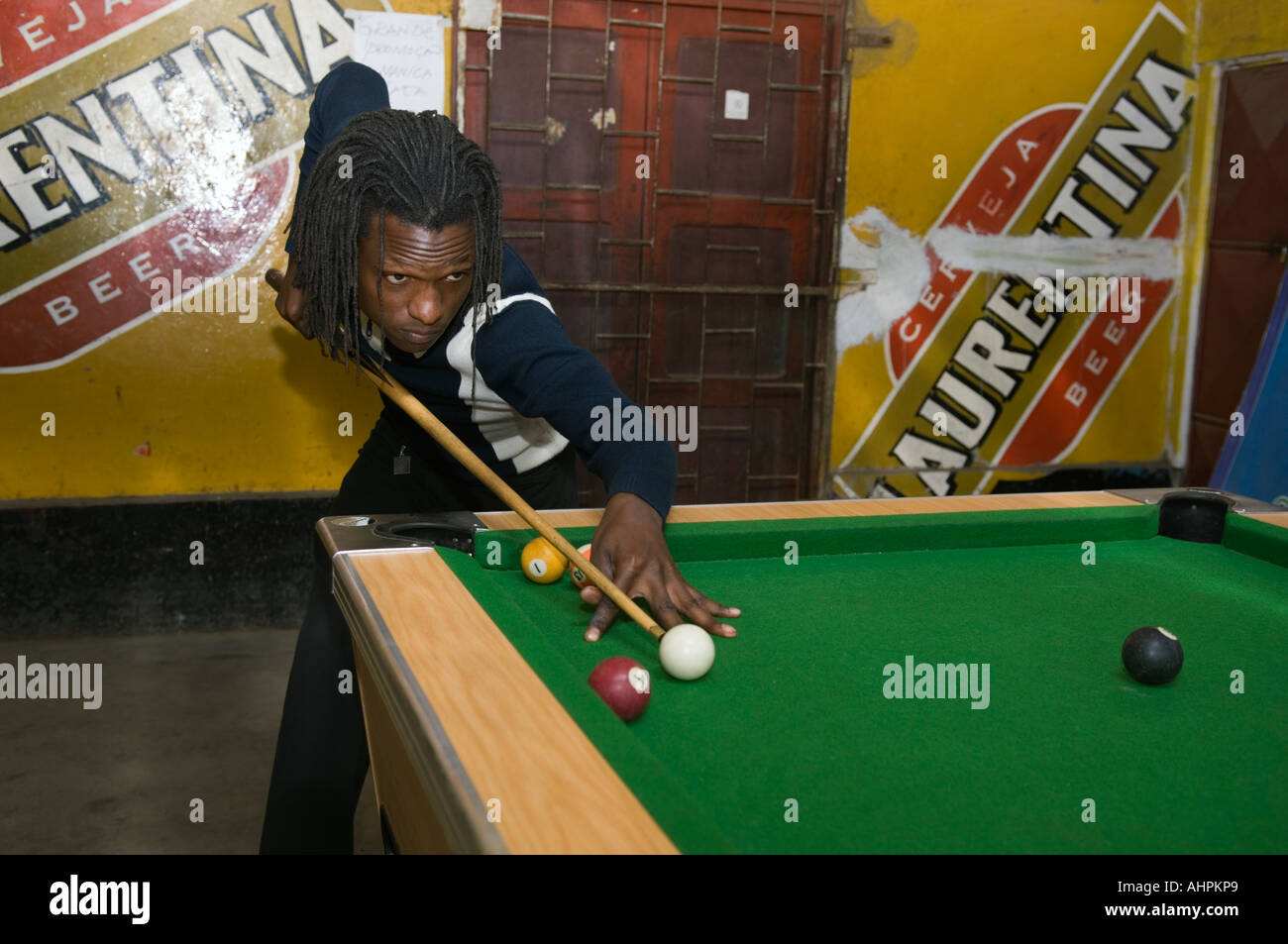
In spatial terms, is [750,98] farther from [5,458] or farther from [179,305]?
[5,458]

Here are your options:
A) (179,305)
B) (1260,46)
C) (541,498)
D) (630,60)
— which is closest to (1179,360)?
(1260,46)

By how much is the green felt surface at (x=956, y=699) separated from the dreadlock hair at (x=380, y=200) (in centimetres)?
→ 50

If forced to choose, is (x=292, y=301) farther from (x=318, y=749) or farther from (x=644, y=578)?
(x=644, y=578)

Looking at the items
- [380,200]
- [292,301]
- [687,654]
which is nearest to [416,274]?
[380,200]

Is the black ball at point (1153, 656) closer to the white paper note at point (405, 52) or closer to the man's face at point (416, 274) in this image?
the man's face at point (416, 274)

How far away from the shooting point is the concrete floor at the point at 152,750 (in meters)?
2.63

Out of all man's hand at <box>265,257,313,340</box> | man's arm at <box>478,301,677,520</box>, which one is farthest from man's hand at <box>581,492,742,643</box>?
man's hand at <box>265,257,313,340</box>

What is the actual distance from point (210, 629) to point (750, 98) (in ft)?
8.60

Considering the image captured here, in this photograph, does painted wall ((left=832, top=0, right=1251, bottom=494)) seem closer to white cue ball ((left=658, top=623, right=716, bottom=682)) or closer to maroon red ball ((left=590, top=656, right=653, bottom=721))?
white cue ball ((left=658, top=623, right=716, bottom=682))

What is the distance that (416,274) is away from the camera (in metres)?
1.77

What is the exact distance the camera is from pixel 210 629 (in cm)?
391

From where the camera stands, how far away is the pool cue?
4.83ft

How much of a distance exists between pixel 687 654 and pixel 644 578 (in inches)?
9.1

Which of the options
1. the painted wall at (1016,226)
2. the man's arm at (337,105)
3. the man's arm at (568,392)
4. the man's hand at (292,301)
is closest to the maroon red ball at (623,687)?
the man's arm at (568,392)
